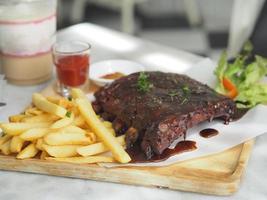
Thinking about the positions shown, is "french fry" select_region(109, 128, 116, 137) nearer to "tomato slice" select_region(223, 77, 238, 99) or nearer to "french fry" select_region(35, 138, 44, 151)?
"french fry" select_region(35, 138, 44, 151)

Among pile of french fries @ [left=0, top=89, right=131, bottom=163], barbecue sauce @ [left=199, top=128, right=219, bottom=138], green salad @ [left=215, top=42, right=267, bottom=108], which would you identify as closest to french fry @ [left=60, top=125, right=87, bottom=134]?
pile of french fries @ [left=0, top=89, right=131, bottom=163]

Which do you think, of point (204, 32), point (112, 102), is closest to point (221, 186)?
point (112, 102)

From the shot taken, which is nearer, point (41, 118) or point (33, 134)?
point (33, 134)

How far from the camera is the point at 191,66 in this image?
88.4 inches

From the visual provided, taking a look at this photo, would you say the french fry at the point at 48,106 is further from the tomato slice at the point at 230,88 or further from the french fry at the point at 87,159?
the tomato slice at the point at 230,88

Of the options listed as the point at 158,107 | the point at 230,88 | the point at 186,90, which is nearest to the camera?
the point at 158,107

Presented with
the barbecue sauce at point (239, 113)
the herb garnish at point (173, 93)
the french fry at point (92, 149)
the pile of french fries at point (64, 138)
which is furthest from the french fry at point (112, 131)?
the barbecue sauce at point (239, 113)

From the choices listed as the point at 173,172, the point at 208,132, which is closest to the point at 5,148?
the point at 173,172

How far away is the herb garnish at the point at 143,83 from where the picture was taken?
171 centimetres

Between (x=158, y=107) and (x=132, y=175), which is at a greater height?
(x=158, y=107)

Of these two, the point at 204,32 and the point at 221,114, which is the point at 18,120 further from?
the point at 204,32

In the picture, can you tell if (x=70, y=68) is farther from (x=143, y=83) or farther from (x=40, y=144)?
(x=40, y=144)

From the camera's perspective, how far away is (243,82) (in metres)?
1.98

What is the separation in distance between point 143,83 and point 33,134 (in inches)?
16.4
